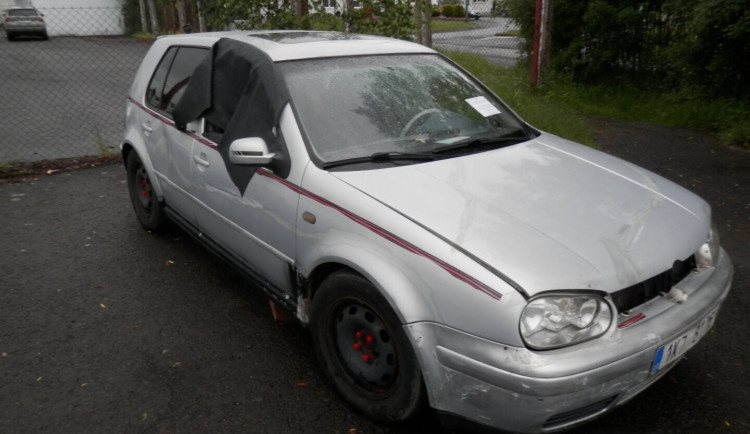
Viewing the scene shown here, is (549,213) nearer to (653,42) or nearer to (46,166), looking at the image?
(46,166)

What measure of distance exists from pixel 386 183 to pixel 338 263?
1.44ft

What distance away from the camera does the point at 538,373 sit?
231 centimetres

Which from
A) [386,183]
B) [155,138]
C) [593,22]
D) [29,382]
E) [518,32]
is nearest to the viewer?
[386,183]

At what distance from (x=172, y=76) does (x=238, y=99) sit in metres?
1.14

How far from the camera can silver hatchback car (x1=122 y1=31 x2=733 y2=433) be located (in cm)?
241

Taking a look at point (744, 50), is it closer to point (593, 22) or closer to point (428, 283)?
point (593, 22)

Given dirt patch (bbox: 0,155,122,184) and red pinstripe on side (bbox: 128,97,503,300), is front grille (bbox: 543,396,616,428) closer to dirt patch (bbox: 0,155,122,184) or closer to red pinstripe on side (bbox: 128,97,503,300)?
red pinstripe on side (bbox: 128,97,503,300)

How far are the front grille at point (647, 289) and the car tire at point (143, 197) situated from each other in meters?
3.62

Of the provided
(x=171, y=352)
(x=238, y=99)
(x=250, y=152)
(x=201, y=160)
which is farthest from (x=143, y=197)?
(x=250, y=152)

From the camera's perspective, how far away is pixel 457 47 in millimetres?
13797

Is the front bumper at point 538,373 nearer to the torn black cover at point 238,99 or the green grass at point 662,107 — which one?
the torn black cover at point 238,99

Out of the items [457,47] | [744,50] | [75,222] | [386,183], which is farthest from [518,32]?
[386,183]

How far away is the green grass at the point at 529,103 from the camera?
8234 mm

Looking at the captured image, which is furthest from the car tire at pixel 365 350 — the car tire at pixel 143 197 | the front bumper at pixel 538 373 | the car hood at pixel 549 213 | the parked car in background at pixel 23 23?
the parked car in background at pixel 23 23
